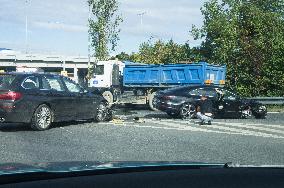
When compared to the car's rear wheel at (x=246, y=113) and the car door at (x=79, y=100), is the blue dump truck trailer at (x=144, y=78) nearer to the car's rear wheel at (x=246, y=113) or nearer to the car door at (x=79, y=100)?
the car's rear wheel at (x=246, y=113)

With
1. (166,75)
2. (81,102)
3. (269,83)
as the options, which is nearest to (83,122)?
(81,102)

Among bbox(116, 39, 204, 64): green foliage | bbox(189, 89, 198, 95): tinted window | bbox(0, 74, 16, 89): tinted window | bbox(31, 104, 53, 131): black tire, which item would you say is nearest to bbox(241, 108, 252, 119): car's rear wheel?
bbox(189, 89, 198, 95): tinted window

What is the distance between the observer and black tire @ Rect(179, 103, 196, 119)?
17812 mm

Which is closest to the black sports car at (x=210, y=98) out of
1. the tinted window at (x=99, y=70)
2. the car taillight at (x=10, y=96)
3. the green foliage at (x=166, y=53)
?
the car taillight at (x=10, y=96)

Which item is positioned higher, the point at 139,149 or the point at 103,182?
the point at 103,182

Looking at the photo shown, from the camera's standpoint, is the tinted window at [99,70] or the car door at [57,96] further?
the tinted window at [99,70]

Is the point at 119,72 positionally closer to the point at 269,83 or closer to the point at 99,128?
the point at 269,83

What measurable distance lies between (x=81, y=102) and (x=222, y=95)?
21.3 feet

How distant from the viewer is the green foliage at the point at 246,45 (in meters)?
31.7

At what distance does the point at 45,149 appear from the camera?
9.04m

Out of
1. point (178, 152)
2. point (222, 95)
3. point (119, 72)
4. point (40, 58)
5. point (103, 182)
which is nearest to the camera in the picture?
point (103, 182)

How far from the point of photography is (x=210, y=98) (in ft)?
59.6

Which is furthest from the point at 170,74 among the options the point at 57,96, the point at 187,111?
the point at 57,96

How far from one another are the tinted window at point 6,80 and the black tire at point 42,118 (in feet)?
3.09
